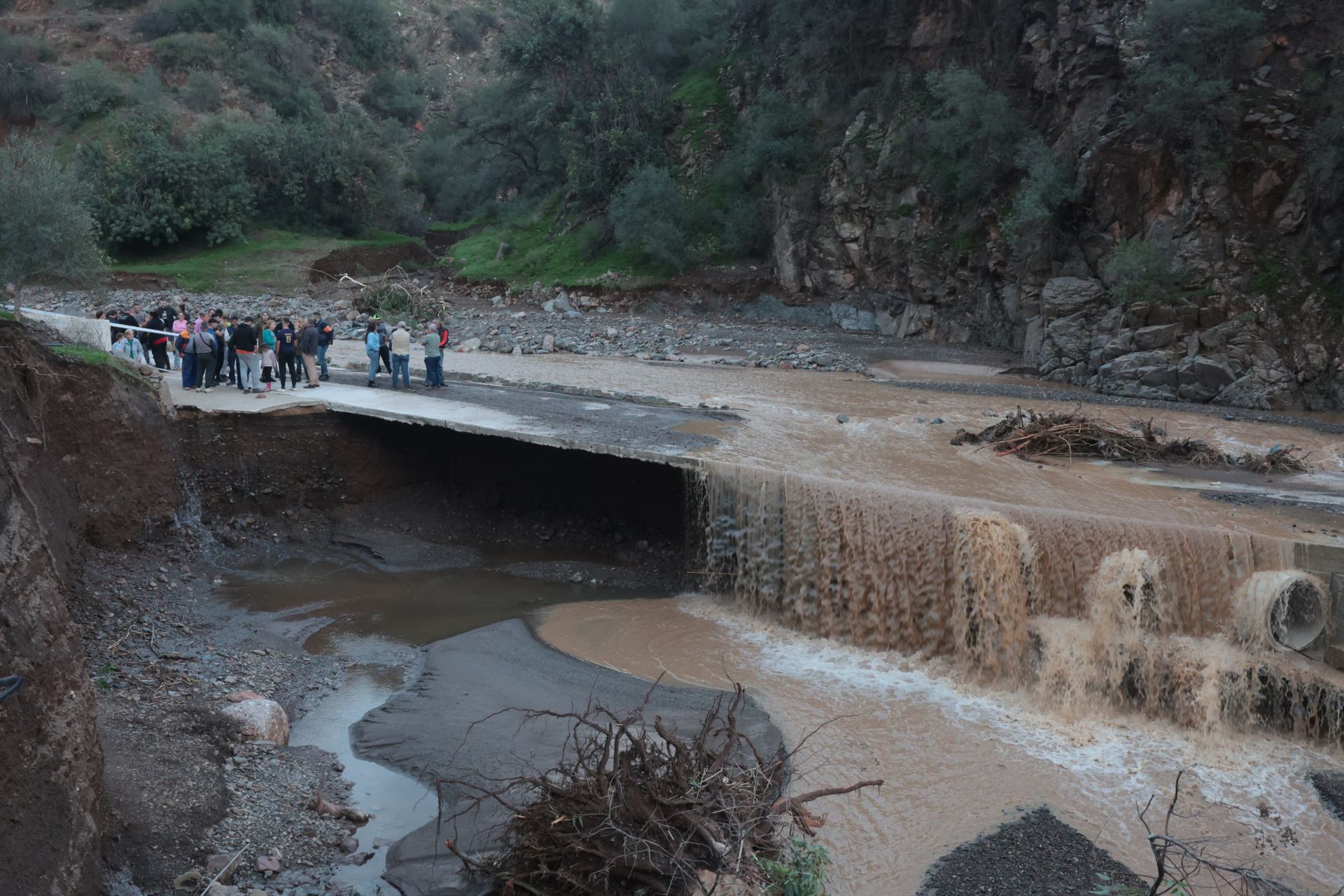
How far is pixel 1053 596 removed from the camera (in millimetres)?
11109

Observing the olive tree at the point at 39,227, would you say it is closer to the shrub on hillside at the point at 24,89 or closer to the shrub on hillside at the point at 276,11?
the shrub on hillside at the point at 24,89

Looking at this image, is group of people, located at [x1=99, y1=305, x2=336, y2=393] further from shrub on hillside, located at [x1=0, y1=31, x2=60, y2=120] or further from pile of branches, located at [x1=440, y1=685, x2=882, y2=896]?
shrub on hillside, located at [x1=0, y1=31, x2=60, y2=120]

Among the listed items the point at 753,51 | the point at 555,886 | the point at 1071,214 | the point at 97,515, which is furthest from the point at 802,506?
the point at 753,51

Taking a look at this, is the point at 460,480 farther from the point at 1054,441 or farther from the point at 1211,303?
the point at 1211,303

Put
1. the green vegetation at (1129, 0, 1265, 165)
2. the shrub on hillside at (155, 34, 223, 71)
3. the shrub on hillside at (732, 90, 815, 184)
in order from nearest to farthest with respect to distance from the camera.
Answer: the green vegetation at (1129, 0, 1265, 165) < the shrub on hillside at (732, 90, 815, 184) < the shrub on hillside at (155, 34, 223, 71)

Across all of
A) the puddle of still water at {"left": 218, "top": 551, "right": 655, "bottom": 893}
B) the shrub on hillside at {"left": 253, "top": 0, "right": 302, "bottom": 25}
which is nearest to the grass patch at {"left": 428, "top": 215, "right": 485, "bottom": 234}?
the shrub on hillside at {"left": 253, "top": 0, "right": 302, "bottom": 25}

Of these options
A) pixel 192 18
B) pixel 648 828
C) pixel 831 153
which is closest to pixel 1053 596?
pixel 648 828

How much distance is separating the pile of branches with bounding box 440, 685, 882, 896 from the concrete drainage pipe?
5967 millimetres

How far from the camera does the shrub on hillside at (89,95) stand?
4750 centimetres

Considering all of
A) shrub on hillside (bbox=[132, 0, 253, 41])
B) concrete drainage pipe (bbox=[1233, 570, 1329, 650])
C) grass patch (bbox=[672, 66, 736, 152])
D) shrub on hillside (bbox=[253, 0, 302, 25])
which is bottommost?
concrete drainage pipe (bbox=[1233, 570, 1329, 650])

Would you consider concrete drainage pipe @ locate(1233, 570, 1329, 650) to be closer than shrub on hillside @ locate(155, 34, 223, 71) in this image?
Yes

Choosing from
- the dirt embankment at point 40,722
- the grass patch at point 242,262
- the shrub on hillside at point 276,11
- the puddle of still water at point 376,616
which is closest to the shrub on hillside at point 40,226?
the puddle of still water at point 376,616

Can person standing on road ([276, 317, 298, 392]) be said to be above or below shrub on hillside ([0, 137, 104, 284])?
below

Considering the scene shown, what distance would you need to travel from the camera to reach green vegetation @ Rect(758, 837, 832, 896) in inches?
241
